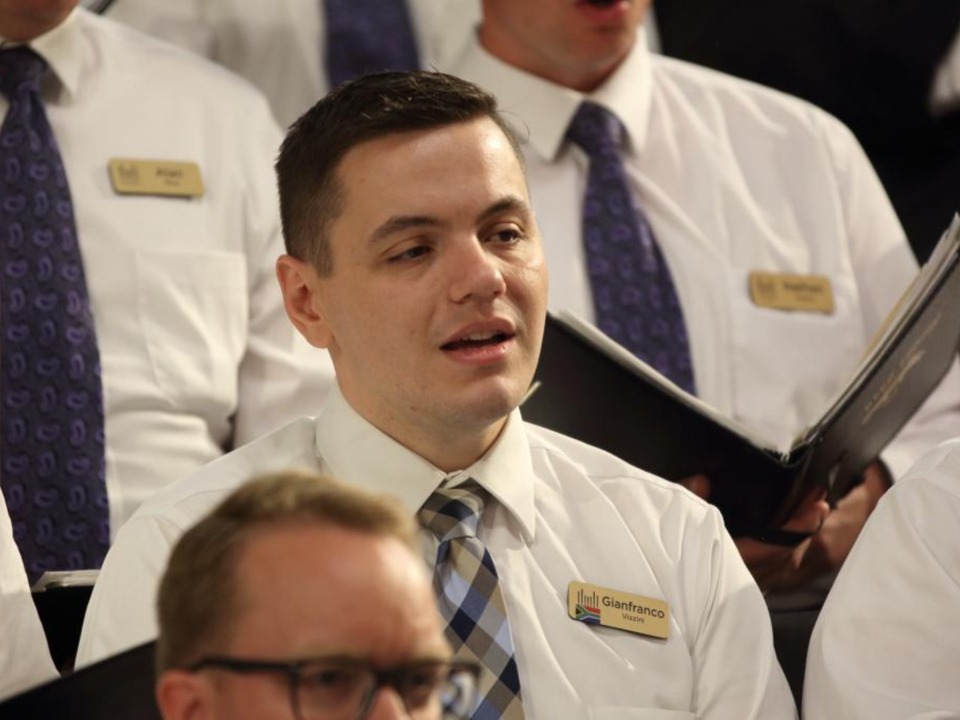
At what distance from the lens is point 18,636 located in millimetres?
1748

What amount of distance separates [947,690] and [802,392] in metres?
1.13

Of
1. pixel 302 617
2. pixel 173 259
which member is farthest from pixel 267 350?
pixel 302 617

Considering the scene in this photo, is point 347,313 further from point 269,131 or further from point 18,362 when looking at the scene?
point 269,131

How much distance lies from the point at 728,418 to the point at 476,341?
44 centimetres

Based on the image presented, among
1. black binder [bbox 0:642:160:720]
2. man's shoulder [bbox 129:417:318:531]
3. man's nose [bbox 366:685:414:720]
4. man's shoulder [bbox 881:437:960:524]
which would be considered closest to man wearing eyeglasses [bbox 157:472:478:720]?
man's nose [bbox 366:685:414:720]

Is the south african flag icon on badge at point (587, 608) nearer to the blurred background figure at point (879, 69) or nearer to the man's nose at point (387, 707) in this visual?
the man's nose at point (387, 707)

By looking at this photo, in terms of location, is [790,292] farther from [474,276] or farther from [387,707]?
[387,707]

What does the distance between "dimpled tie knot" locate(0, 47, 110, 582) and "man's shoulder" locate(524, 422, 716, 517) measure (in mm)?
707

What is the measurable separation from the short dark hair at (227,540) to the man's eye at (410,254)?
0.64 metres

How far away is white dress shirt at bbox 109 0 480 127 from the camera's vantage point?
319cm

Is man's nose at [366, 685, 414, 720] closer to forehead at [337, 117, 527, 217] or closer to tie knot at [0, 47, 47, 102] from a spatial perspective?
forehead at [337, 117, 527, 217]

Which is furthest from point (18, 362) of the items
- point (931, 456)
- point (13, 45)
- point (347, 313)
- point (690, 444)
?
point (931, 456)

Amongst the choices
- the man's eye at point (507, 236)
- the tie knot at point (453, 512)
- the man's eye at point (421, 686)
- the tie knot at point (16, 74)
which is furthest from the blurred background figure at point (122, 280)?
the man's eye at point (421, 686)

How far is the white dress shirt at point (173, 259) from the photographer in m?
2.54
